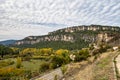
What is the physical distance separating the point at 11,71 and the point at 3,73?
11.6 ft

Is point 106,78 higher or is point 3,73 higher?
point 106,78

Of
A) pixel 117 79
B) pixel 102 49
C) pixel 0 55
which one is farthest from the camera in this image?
pixel 0 55

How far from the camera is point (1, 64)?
10256 cm

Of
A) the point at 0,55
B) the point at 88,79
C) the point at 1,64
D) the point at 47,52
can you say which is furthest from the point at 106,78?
the point at 47,52

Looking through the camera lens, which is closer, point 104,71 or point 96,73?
point 104,71

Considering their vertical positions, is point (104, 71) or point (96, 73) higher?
point (104, 71)

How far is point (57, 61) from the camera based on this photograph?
85.2 meters

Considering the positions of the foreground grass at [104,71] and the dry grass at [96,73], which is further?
the dry grass at [96,73]

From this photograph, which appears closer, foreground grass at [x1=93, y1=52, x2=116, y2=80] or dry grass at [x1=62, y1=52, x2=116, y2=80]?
foreground grass at [x1=93, y1=52, x2=116, y2=80]

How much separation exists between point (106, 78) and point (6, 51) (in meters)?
136

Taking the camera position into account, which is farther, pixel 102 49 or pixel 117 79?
pixel 102 49

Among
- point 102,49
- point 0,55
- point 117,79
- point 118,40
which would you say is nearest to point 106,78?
point 117,79

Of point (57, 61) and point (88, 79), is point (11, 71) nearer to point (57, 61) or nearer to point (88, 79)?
point (57, 61)

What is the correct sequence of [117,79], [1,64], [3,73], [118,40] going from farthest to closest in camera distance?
[1,64] → [3,73] → [118,40] → [117,79]
